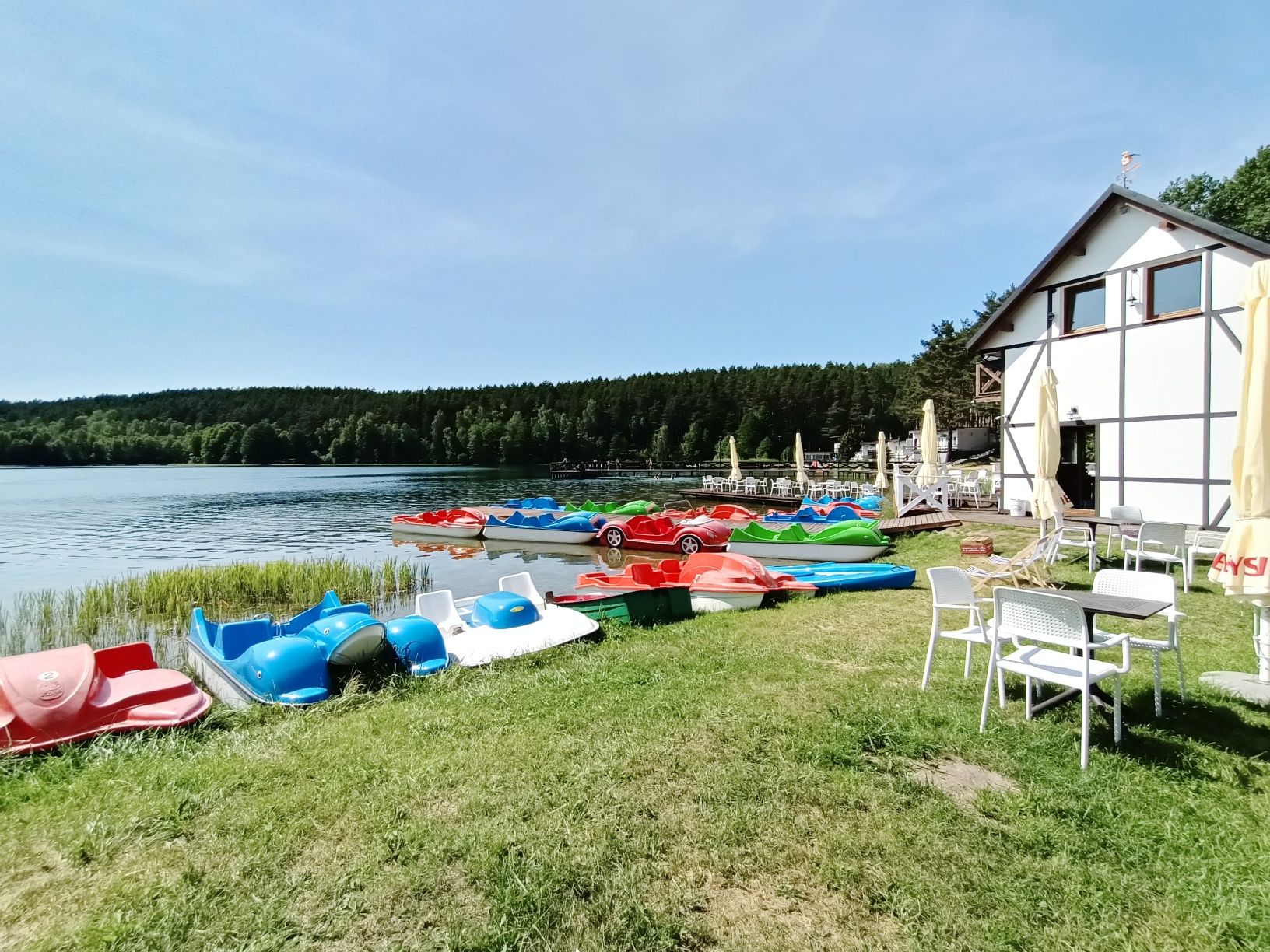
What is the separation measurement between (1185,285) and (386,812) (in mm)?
17368

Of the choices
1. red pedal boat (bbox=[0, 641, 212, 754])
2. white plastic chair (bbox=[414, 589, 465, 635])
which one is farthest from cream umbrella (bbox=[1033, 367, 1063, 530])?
red pedal boat (bbox=[0, 641, 212, 754])

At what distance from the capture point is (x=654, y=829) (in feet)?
10.9

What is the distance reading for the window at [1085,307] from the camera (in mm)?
14875

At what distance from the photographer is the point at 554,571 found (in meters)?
17.5

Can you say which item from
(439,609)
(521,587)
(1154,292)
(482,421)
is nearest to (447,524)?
(521,587)

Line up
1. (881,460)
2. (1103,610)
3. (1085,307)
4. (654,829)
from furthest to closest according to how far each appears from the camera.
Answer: (881,460)
(1085,307)
(1103,610)
(654,829)

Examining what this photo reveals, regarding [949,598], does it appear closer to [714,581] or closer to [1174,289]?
[714,581]

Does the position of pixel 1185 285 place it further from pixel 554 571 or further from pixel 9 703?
pixel 9 703

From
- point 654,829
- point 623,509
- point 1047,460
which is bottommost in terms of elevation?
point 623,509

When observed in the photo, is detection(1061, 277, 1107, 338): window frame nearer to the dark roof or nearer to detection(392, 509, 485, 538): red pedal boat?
the dark roof

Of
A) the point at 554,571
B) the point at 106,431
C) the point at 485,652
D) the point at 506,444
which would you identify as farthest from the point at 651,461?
the point at 106,431

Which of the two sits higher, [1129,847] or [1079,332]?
[1079,332]

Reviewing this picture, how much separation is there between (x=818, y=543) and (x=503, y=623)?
30.4ft

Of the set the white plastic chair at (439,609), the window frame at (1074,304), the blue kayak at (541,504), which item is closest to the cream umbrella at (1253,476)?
the white plastic chair at (439,609)
